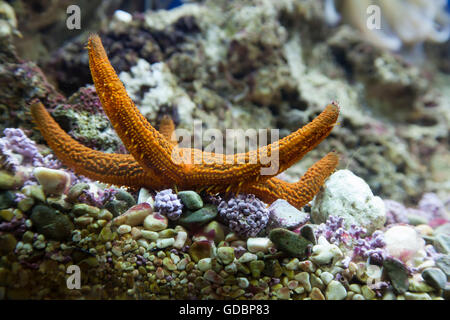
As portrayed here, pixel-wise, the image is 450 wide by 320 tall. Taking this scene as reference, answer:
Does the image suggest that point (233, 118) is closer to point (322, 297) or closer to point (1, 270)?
point (322, 297)

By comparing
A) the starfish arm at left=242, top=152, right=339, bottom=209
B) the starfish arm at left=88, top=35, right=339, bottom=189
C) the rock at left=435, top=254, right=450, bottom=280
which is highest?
the starfish arm at left=88, top=35, right=339, bottom=189

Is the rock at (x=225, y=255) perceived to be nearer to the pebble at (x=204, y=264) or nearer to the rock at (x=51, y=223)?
the pebble at (x=204, y=264)

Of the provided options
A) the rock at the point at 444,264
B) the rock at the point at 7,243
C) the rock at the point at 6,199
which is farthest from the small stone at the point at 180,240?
the rock at the point at 444,264

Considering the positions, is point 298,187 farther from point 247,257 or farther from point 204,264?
point 204,264

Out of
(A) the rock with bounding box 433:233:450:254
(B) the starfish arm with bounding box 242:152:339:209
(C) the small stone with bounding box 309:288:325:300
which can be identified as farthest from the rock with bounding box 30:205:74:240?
(A) the rock with bounding box 433:233:450:254

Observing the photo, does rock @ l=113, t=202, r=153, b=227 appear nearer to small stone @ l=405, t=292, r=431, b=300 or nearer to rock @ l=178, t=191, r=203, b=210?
rock @ l=178, t=191, r=203, b=210
